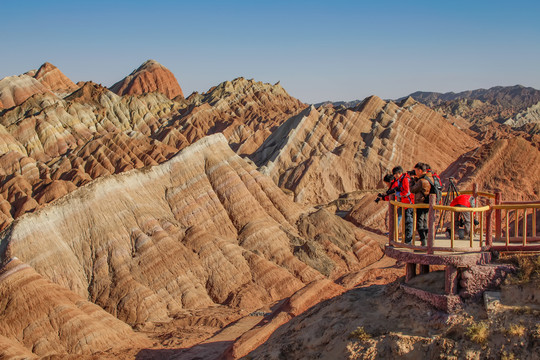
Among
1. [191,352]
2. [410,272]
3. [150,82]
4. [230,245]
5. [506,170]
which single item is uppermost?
[150,82]

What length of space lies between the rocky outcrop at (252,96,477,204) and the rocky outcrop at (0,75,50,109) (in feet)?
200

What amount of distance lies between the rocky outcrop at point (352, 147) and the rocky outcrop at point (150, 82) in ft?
284

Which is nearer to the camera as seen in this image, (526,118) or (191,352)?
(191,352)

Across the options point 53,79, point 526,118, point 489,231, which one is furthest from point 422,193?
point 526,118

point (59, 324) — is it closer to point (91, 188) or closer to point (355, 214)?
point (91, 188)

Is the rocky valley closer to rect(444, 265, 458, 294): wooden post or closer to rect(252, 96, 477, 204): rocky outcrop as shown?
rect(252, 96, 477, 204): rocky outcrop

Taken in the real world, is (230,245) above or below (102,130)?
below

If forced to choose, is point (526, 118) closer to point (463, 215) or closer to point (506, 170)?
point (506, 170)

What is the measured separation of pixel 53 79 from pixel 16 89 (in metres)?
20.0

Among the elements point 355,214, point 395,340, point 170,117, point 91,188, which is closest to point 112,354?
point 91,188

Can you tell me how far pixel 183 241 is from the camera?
1131 inches

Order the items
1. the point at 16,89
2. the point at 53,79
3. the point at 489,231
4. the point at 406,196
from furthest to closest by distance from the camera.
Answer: the point at 53,79, the point at 16,89, the point at 406,196, the point at 489,231

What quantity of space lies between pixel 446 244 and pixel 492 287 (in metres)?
1.54

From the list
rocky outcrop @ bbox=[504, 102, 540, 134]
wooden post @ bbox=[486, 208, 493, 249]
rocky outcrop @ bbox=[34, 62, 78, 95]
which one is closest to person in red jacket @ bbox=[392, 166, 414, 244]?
wooden post @ bbox=[486, 208, 493, 249]
